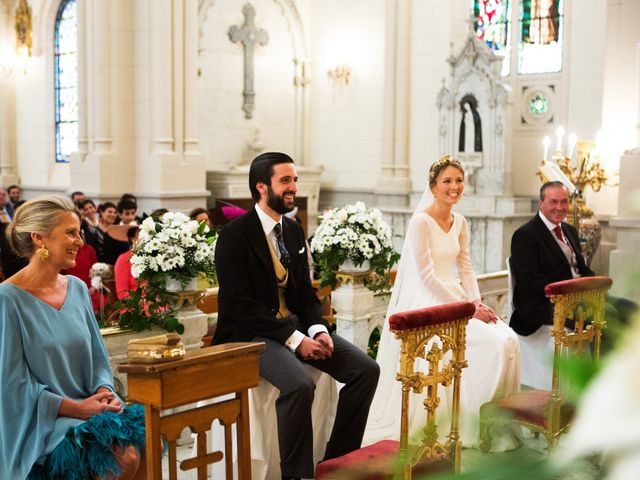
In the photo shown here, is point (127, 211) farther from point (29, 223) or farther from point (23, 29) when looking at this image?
point (23, 29)

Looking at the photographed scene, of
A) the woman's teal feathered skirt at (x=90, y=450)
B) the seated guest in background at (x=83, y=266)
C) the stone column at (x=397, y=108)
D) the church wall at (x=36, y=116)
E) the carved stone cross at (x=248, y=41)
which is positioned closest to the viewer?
the woman's teal feathered skirt at (x=90, y=450)

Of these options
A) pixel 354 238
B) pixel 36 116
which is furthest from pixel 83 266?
pixel 36 116

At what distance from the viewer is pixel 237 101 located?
14055mm

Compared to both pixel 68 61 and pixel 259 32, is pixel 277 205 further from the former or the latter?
pixel 68 61

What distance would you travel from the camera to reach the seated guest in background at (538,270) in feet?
17.8

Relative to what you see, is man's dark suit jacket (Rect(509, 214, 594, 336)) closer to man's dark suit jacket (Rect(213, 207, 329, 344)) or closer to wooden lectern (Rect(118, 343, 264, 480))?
man's dark suit jacket (Rect(213, 207, 329, 344))

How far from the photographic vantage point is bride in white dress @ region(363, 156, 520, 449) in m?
4.76

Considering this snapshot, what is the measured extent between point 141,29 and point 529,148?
18.8ft

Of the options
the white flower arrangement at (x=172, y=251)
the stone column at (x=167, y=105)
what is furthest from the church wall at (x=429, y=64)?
the white flower arrangement at (x=172, y=251)

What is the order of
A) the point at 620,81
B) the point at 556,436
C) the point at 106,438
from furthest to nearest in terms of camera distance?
the point at 620,81, the point at 556,436, the point at 106,438

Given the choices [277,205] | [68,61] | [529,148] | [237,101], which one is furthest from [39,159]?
[277,205]

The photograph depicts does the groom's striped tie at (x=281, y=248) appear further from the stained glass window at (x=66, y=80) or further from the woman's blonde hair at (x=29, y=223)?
the stained glass window at (x=66, y=80)

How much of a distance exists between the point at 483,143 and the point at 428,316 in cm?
897

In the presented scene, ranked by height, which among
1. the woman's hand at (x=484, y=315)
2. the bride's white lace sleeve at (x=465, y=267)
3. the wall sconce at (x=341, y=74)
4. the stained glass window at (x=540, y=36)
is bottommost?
the woman's hand at (x=484, y=315)
